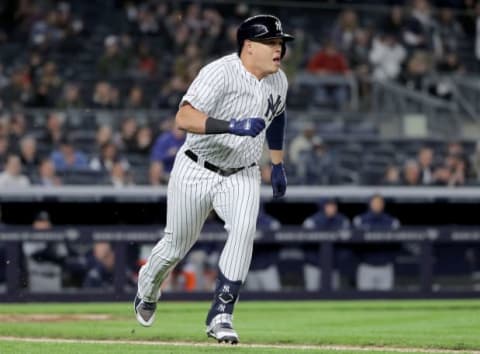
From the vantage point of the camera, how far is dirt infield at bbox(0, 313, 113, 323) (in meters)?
10.5

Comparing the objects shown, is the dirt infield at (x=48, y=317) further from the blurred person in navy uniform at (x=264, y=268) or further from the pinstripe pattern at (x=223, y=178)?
the pinstripe pattern at (x=223, y=178)

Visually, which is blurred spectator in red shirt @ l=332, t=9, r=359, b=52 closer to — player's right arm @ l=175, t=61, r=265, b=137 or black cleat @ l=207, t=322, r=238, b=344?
player's right arm @ l=175, t=61, r=265, b=137

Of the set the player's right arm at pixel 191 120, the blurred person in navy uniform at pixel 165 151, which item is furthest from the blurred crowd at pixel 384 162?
the player's right arm at pixel 191 120

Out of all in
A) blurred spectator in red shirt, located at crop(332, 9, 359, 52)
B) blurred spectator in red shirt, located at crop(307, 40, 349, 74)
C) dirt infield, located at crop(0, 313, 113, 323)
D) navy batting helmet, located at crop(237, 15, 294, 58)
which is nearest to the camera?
navy batting helmet, located at crop(237, 15, 294, 58)

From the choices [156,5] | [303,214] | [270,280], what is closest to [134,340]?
[270,280]

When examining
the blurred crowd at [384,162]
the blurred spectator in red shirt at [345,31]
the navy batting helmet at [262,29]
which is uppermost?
the navy batting helmet at [262,29]

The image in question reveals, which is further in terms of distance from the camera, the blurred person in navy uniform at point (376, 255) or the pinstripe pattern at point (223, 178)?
the blurred person in navy uniform at point (376, 255)

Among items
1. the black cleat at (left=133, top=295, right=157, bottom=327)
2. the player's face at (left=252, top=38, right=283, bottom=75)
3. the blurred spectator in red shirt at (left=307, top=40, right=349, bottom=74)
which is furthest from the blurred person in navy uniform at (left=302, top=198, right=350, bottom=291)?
the player's face at (left=252, top=38, right=283, bottom=75)

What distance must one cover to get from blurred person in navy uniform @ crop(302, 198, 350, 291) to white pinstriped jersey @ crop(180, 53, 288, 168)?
6.50 metres

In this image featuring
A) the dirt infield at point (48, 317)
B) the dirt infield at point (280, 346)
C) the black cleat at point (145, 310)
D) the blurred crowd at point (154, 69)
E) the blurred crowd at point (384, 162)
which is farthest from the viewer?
the blurred crowd at point (384, 162)

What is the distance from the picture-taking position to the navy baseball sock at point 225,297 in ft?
22.7

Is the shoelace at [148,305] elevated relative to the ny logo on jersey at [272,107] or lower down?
lower down

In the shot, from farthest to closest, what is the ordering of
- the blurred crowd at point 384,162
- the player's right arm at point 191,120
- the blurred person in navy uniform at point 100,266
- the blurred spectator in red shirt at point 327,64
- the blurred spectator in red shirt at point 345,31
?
1. the blurred spectator in red shirt at point 345,31
2. the blurred spectator in red shirt at point 327,64
3. the blurred crowd at point 384,162
4. the blurred person in navy uniform at point 100,266
5. the player's right arm at point 191,120

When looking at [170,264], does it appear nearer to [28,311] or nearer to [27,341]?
[27,341]
